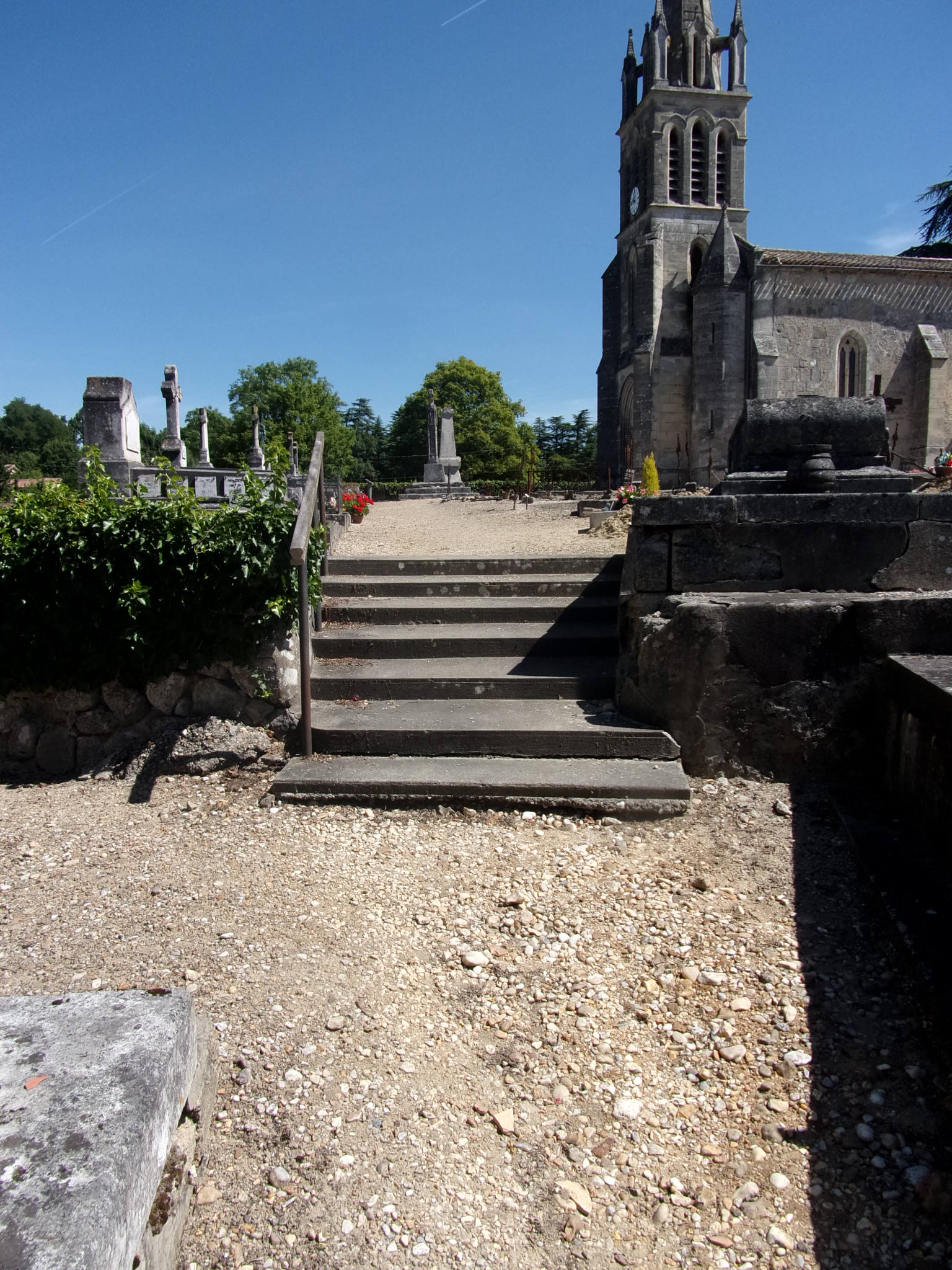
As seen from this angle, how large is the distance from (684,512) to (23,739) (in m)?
4.31

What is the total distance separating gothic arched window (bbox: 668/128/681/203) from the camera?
33031 mm

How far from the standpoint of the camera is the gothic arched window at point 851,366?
29.5m

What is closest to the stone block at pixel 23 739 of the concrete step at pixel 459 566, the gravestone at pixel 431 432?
the concrete step at pixel 459 566

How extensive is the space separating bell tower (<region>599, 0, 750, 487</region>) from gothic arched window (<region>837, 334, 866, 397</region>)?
4818 mm

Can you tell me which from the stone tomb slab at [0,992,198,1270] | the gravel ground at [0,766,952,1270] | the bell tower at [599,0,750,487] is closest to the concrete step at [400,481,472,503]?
the bell tower at [599,0,750,487]

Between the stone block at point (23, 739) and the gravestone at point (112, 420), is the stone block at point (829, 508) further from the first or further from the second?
the gravestone at point (112, 420)

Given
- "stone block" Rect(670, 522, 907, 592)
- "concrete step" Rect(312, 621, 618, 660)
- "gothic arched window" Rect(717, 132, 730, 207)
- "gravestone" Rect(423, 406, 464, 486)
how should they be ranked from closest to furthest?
"stone block" Rect(670, 522, 907, 592) → "concrete step" Rect(312, 621, 618, 660) → "gravestone" Rect(423, 406, 464, 486) → "gothic arched window" Rect(717, 132, 730, 207)

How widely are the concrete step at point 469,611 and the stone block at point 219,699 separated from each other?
3.95 ft

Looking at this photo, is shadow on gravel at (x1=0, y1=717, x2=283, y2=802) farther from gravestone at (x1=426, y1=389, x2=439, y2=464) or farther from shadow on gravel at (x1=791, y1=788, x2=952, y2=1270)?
gravestone at (x1=426, y1=389, x2=439, y2=464)

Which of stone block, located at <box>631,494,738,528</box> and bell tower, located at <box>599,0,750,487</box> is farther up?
bell tower, located at <box>599,0,750,487</box>

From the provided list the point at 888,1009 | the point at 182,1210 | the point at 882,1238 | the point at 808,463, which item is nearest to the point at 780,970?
the point at 888,1009

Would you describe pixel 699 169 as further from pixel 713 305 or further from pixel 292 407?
pixel 292 407

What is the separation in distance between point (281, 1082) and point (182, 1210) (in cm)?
44

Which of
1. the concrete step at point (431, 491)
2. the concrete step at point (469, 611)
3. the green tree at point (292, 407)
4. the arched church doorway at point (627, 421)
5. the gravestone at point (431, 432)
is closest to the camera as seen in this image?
the concrete step at point (469, 611)
